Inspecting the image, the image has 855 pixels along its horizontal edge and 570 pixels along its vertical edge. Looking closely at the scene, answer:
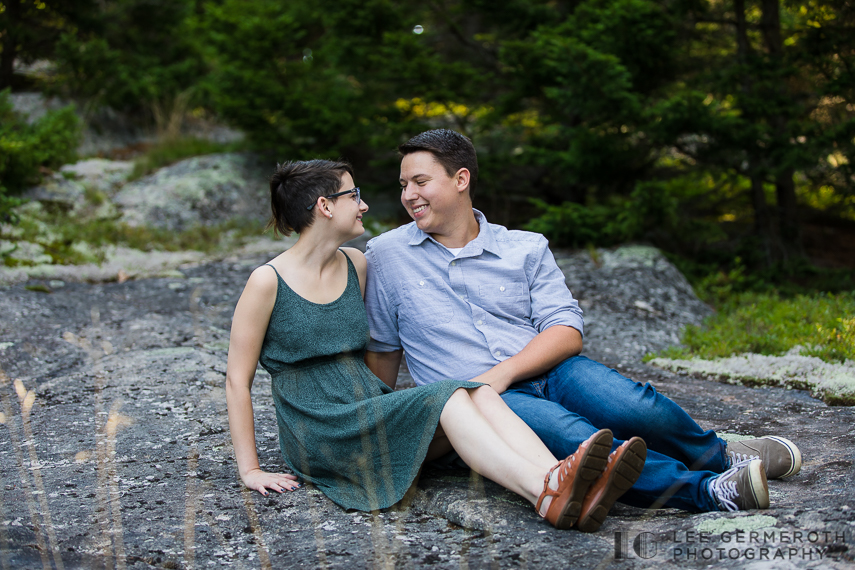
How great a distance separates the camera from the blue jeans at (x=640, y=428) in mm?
2123

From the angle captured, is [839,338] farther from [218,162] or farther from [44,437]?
[218,162]

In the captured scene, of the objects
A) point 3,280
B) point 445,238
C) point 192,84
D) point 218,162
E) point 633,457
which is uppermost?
point 192,84

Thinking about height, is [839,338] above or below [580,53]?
below

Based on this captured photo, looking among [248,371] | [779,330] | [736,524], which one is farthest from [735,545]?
[779,330]

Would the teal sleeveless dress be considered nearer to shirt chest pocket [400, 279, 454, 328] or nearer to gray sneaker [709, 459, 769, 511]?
shirt chest pocket [400, 279, 454, 328]

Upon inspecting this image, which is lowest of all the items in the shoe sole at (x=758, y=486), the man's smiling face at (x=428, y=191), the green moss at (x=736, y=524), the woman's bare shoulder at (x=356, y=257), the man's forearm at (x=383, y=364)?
the green moss at (x=736, y=524)

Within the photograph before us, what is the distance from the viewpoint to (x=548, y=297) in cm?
270

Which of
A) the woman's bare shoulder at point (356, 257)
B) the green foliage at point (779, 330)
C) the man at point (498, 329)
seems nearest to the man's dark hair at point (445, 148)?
the man at point (498, 329)

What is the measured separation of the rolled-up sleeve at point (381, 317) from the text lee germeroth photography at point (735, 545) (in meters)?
1.22

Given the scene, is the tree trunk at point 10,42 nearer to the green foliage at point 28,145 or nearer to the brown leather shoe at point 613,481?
the green foliage at point 28,145

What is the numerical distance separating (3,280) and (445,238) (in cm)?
374

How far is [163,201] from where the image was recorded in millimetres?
7309

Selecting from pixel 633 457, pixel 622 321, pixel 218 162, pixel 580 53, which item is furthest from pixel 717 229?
pixel 218 162

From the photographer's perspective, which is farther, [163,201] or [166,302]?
[163,201]
